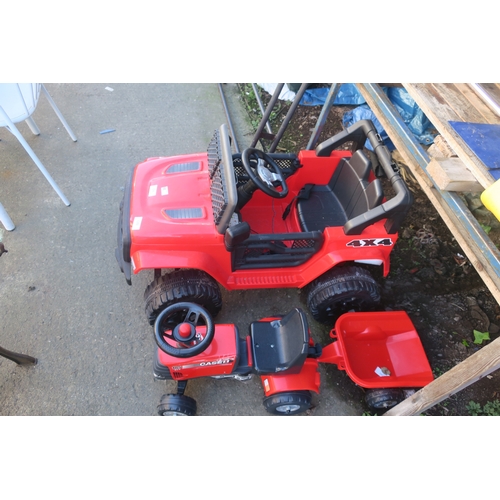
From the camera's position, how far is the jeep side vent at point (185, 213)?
2.38m

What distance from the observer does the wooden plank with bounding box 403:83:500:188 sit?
6.24 feet

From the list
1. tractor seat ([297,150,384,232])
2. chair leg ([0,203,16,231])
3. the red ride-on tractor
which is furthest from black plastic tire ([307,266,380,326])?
chair leg ([0,203,16,231])

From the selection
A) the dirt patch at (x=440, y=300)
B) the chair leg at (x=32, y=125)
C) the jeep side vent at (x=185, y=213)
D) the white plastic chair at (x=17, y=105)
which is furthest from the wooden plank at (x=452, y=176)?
the chair leg at (x=32, y=125)

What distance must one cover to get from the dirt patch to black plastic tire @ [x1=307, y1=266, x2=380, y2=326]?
46 cm

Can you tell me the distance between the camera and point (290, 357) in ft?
7.20

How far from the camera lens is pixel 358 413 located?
2.57 m

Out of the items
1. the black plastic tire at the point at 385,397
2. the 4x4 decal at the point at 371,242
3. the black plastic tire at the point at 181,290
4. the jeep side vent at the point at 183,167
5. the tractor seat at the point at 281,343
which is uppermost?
the jeep side vent at the point at 183,167

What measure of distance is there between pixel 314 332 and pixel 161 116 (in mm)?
3285

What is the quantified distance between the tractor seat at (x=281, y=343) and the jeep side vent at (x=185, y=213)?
81 cm

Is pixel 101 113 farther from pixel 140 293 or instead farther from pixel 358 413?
pixel 358 413

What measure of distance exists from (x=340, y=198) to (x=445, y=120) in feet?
2.95

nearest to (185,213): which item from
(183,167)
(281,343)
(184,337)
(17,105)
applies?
(183,167)

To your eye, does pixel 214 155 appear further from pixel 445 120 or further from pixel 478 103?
pixel 478 103

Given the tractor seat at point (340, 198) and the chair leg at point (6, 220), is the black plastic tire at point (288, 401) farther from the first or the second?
the chair leg at point (6, 220)
